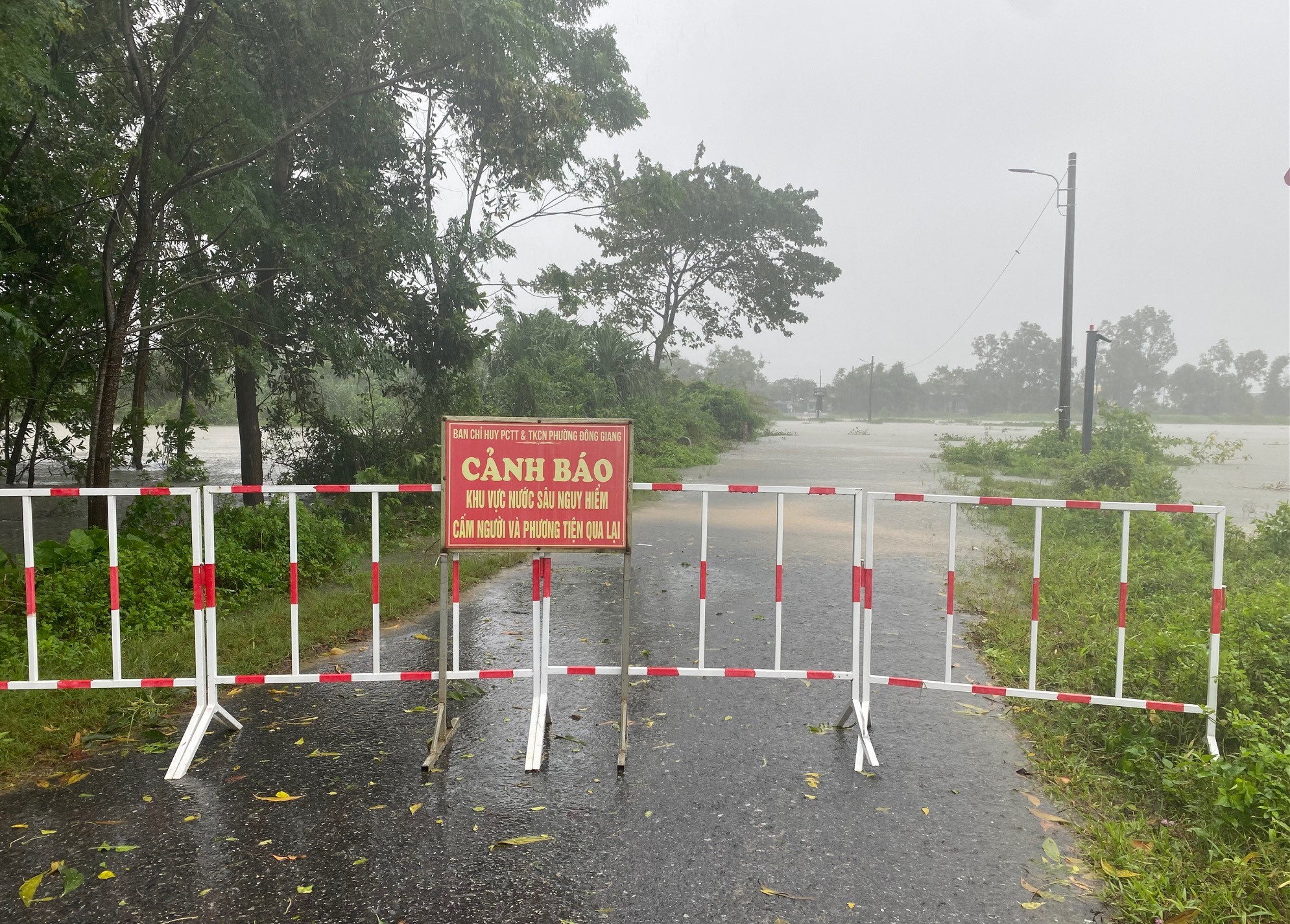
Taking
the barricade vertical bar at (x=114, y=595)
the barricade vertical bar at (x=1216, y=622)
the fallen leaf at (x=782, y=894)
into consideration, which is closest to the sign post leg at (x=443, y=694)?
the barricade vertical bar at (x=114, y=595)

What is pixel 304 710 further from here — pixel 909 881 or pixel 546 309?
pixel 546 309

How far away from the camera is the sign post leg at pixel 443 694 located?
4.26 meters

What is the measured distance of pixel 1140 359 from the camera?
125875 millimetres

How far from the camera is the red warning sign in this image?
4.54 metres

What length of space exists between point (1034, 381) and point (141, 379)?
14422 cm

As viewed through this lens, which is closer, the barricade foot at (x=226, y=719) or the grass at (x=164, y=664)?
the grass at (x=164, y=664)

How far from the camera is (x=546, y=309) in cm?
2802

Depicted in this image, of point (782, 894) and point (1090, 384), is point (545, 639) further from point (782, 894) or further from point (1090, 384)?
point (1090, 384)

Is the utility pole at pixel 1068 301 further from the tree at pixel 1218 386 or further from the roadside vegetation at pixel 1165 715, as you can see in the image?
the tree at pixel 1218 386

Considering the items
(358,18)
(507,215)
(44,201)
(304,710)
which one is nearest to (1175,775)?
(304,710)

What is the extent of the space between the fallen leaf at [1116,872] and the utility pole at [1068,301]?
69.8 ft

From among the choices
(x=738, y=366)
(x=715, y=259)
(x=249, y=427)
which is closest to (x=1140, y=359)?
(x=738, y=366)

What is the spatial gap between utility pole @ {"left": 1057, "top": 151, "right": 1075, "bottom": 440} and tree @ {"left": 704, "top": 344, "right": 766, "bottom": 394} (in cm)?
10595

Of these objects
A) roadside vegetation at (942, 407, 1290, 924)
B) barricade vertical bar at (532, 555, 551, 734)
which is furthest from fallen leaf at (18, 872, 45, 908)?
roadside vegetation at (942, 407, 1290, 924)
